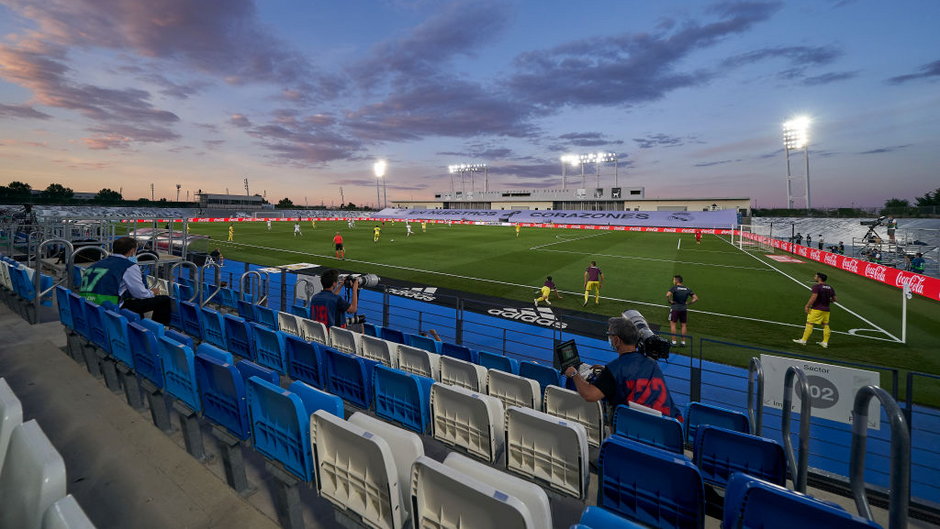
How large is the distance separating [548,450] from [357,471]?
1403mm

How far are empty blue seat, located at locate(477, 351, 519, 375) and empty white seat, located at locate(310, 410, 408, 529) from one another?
132 inches

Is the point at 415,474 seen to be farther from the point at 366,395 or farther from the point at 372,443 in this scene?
the point at 366,395

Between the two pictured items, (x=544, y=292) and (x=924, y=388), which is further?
(x=544, y=292)

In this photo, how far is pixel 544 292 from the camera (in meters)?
15.4

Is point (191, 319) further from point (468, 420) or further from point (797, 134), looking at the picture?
point (797, 134)

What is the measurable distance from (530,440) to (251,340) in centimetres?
491

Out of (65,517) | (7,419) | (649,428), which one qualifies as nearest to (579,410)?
(649,428)

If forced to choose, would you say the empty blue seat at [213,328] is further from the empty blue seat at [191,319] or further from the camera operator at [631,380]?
the camera operator at [631,380]

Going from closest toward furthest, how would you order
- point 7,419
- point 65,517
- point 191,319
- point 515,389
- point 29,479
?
point 65,517
point 29,479
point 7,419
point 515,389
point 191,319

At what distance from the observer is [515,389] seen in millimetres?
4359

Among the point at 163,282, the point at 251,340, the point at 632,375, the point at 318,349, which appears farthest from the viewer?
the point at 163,282

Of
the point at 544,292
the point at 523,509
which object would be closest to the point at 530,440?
the point at 523,509

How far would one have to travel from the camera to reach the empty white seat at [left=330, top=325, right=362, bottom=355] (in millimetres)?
5820

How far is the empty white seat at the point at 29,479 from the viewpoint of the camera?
1.87 metres
